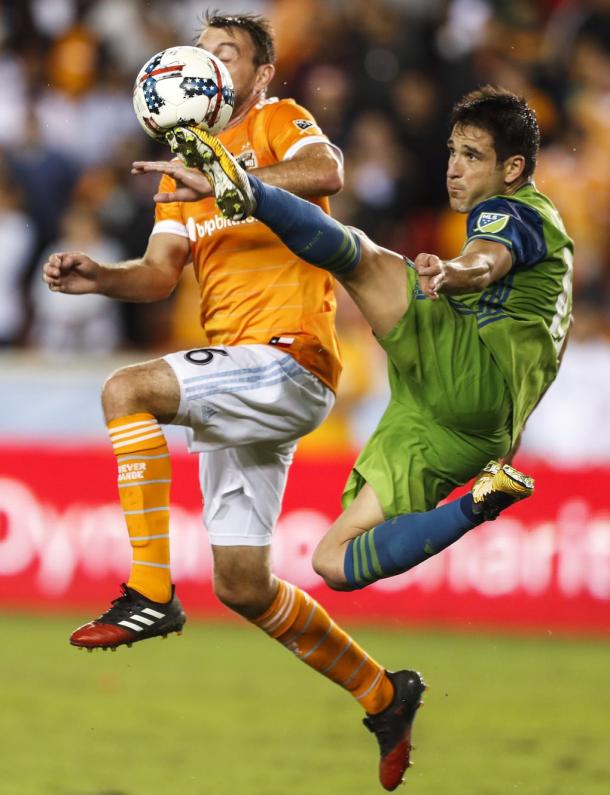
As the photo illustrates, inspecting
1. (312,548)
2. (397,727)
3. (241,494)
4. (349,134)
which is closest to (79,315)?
(349,134)

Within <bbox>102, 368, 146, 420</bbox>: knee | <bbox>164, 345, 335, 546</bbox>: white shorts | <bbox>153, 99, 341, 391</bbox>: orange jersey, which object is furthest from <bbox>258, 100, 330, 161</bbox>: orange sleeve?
<bbox>102, 368, 146, 420</bbox>: knee

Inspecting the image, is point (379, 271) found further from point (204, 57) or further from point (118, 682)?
point (118, 682)

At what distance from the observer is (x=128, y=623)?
190 inches

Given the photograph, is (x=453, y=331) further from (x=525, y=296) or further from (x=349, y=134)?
(x=349, y=134)

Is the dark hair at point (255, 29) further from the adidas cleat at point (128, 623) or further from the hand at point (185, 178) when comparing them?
the adidas cleat at point (128, 623)

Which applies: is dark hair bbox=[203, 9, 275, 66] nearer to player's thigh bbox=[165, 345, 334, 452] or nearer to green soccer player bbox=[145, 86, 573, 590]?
green soccer player bbox=[145, 86, 573, 590]

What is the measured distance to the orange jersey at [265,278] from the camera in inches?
208

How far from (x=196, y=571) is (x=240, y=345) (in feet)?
15.3

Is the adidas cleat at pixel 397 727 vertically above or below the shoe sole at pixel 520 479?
below

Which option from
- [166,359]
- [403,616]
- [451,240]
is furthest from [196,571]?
[166,359]

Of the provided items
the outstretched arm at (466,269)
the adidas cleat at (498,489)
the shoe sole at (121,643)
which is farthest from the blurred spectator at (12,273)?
the outstretched arm at (466,269)

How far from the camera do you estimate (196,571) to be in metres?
9.73

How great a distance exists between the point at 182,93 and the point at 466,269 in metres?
1.09

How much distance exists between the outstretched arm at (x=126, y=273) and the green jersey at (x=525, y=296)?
119cm
